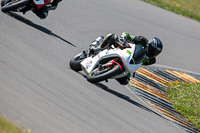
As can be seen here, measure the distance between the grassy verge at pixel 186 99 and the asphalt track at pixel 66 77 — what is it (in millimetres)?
1282

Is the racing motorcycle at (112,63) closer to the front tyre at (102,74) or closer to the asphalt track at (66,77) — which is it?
the front tyre at (102,74)

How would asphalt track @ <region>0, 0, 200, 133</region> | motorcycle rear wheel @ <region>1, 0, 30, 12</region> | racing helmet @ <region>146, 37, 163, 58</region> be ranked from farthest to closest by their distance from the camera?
motorcycle rear wheel @ <region>1, 0, 30, 12</region>, racing helmet @ <region>146, 37, 163, 58</region>, asphalt track @ <region>0, 0, 200, 133</region>

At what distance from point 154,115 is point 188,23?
1053 cm

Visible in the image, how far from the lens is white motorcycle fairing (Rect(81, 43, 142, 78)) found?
807cm

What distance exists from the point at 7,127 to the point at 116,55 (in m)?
3.77

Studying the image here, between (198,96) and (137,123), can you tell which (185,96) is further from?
(137,123)

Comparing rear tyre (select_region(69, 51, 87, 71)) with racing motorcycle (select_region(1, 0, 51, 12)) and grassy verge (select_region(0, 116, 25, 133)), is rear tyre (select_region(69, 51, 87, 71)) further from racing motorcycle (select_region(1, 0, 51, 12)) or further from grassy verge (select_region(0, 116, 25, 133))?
grassy verge (select_region(0, 116, 25, 133))

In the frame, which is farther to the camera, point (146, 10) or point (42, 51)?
point (146, 10)

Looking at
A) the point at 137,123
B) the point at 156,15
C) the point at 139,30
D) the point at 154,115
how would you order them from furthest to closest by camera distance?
the point at 156,15 → the point at 139,30 → the point at 154,115 → the point at 137,123

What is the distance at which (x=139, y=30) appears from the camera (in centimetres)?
1484

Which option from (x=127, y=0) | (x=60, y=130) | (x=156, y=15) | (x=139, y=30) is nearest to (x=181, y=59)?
(x=139, y=30)

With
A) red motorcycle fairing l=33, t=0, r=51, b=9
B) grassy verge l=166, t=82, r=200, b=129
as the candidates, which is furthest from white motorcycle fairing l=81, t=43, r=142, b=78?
red motorcycle fairing l=33, t=0, r=51, b=9

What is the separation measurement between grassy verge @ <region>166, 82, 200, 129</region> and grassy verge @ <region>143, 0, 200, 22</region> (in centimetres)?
854

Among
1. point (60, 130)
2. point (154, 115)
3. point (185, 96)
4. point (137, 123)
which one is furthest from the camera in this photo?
point (185, 96)
